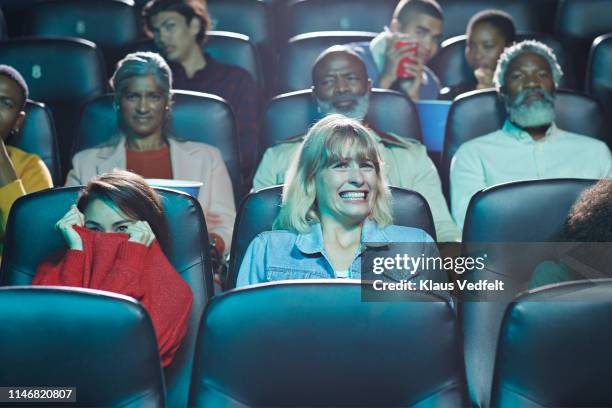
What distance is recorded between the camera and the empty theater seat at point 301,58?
4.46m

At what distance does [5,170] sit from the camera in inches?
129

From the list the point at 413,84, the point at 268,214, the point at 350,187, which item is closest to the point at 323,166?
the point at 350,187

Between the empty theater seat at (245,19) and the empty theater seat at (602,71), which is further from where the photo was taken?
the empty theater seat at (245,19)

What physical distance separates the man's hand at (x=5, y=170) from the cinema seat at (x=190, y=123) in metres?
0.37

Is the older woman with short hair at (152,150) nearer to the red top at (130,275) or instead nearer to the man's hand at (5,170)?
the man's hand at (5,170)

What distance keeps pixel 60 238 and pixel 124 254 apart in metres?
0.22

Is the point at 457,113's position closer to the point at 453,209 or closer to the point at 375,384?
the point at 453,209

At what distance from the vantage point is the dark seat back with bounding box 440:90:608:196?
3.68 m

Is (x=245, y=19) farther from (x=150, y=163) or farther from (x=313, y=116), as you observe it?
(x=150, y=163)

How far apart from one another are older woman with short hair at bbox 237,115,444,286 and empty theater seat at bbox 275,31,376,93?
5.63ft

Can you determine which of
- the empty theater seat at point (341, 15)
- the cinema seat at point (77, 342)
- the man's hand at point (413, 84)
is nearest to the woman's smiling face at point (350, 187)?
the cinema seat at point (77, 342)

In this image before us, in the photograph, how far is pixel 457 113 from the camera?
3678 millimetres

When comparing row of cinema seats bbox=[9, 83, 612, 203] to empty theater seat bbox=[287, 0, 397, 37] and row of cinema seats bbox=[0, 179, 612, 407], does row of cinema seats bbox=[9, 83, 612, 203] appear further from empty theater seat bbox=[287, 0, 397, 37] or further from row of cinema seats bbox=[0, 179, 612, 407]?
row of cinema seats bbox=[0, 179, 612, 407]

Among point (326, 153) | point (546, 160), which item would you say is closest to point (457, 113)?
point (546, 160)
